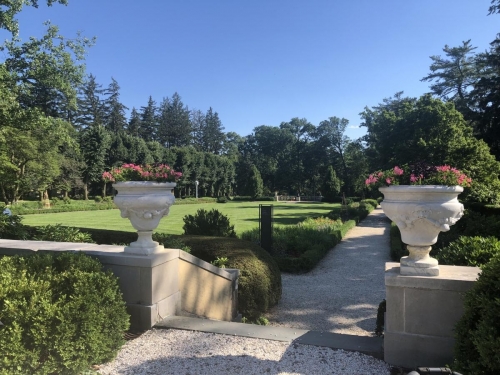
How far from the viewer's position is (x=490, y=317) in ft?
6.41

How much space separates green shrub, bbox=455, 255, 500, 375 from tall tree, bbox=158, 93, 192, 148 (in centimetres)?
6937

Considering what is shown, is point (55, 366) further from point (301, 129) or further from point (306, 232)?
point (301, 129)

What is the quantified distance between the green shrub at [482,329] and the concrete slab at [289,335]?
2.84 ft

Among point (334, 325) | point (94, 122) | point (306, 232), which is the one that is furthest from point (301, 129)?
point (334, 325)

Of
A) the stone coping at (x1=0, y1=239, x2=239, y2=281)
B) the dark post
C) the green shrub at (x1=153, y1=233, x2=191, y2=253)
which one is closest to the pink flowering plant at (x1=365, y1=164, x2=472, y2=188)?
the stone coping at (x1=0, y1=239, x2=239, y2=281)

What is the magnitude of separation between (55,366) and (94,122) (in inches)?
2413

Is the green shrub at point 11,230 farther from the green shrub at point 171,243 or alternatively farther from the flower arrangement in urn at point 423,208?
the flower arrangement in urn at point 423,208

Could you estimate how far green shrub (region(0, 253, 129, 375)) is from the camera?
90.5 inches

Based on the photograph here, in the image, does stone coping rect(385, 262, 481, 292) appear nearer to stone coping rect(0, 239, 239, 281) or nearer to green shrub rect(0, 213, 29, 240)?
stone coping rect(0, 239, 239, 281)

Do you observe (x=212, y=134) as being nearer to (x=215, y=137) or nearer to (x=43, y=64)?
(x=215, y=137)

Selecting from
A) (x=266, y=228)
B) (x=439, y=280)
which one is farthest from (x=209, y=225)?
(x=439, y=280)

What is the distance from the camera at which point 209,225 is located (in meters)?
9.02

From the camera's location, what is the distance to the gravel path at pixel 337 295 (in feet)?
18.6

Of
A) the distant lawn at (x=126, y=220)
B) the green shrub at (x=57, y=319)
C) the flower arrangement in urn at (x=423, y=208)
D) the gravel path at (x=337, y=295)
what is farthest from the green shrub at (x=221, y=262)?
the distant lawn at (x=126, y=220)
